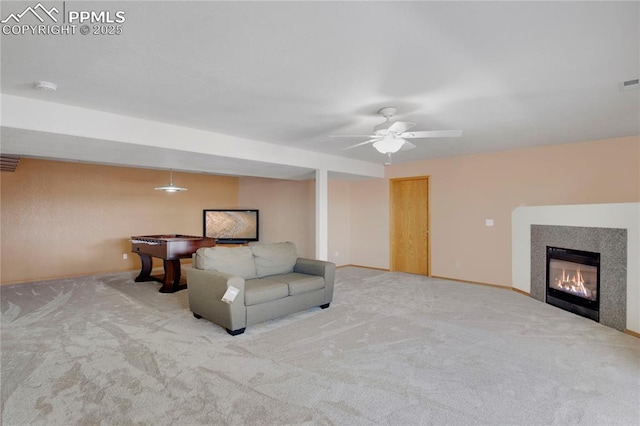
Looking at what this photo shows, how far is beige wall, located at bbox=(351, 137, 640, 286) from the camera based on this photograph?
4488 millimetres

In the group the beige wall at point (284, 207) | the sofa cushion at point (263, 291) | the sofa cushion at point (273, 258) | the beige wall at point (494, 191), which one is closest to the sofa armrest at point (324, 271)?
the sofa cushion at point (273, 258)

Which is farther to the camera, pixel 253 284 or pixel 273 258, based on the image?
pixel 273 258

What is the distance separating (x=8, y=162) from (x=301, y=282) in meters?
5.09

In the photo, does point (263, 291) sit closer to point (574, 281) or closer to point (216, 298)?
point (216, 298)

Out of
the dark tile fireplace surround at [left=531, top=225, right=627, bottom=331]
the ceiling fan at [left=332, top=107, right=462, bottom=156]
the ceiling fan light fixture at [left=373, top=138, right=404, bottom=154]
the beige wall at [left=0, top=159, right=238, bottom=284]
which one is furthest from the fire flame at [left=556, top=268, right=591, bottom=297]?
the beige wall at [left=0, top=159, right=238, bottom=284]

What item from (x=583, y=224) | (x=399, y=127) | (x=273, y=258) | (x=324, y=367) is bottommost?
(x=324, y=367)

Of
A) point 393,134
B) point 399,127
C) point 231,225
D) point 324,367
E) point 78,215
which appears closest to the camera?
point 324,367

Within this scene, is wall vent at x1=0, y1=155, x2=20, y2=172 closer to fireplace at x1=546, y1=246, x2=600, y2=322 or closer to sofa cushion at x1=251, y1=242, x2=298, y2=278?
sofa cushion at x1=251, y1=242, x2=298, y2=278

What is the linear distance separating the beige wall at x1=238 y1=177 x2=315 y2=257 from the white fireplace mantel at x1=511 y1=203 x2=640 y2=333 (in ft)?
12.8

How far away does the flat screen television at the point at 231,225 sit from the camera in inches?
323

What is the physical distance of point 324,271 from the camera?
4.26 metres

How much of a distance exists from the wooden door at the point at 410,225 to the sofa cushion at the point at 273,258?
3.07m

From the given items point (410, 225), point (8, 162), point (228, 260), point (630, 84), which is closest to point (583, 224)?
point (630, 84)

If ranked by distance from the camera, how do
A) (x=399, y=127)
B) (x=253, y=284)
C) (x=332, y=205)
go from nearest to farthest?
1. (x=399, y=127)
2. (x=253, y=284)
3. (x=332, y=205)
